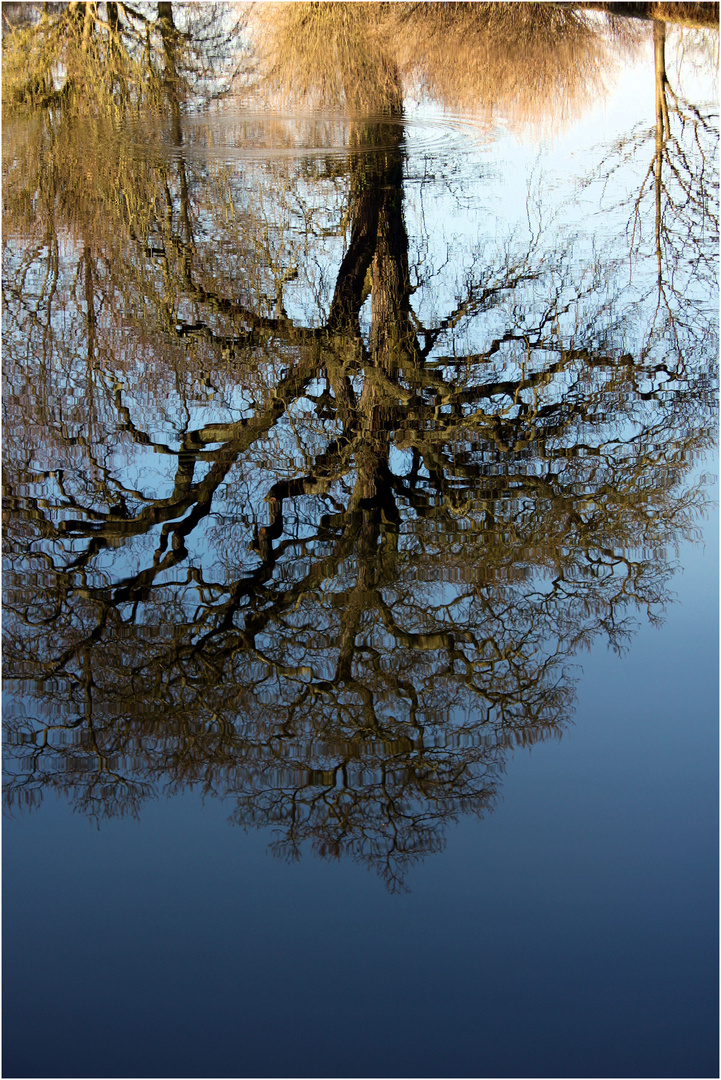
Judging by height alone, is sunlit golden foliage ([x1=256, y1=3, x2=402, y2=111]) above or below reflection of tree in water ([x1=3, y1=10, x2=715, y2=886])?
above

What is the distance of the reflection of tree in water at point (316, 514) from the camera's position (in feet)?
8.92

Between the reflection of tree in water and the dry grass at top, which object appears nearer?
the reflection of tree in water

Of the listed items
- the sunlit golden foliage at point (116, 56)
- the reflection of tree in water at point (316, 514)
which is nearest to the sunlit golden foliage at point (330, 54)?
the sunlit golden foliage at point (116, 56)

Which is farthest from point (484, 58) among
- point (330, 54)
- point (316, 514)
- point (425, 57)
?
point (316, 514)

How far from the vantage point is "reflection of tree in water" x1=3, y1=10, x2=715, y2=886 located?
Answer: 2.72 meters

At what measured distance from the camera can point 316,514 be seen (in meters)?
3.61

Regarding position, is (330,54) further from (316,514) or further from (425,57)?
(316,514)

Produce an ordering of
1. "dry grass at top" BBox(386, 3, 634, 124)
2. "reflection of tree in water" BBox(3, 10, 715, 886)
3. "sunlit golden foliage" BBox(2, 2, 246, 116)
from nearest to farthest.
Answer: "reflection of tree in water" BBox(3, 10, 715, 886) < "sunlit golden foliage" BBox(2, 2, 246, 116) < "dry grass at top" BBox(386, 3, 634, 124)

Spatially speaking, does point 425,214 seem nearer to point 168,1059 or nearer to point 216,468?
point 216,468

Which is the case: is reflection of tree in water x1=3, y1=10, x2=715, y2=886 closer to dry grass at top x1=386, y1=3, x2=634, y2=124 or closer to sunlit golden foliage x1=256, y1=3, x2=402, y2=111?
sunlit golden foliage x1=256, y1=3, x2=402, y2=111

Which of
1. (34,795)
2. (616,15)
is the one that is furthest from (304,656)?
(616,15)

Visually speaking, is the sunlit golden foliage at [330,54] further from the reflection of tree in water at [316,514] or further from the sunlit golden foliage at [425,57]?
the reflection of tree in water at [316,514]

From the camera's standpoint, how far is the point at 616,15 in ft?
29.6

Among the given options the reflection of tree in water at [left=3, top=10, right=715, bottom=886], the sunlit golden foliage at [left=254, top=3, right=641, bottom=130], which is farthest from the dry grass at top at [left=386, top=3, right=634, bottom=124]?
the reflection of tree in water at [left=3, top=10, right=715, bottom=886]
